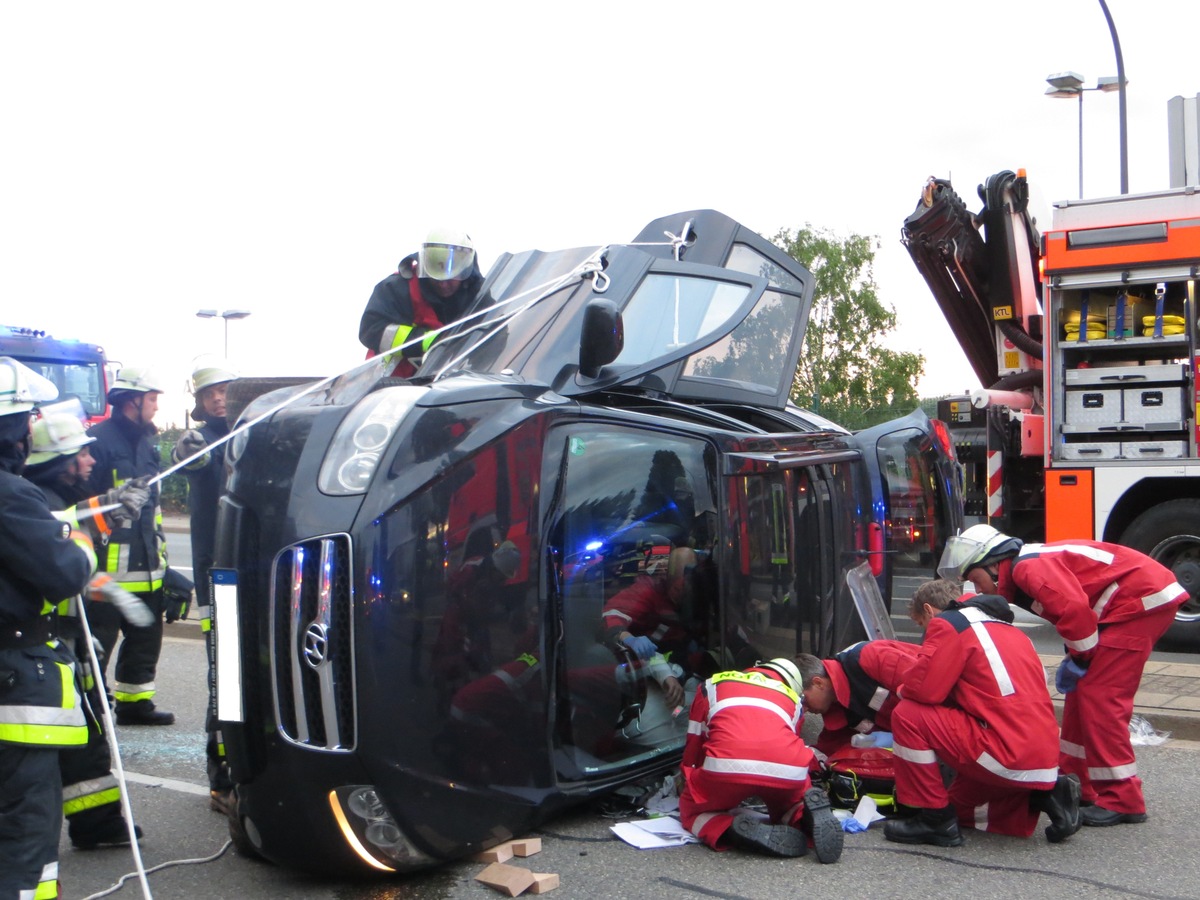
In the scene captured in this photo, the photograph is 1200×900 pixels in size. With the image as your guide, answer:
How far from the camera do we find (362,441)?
362cm

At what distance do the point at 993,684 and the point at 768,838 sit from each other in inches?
38.4

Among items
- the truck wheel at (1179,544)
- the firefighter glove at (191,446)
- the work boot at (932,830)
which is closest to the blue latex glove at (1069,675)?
the work boot at (932,830)

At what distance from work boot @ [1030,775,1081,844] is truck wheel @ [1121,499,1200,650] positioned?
15.3ft

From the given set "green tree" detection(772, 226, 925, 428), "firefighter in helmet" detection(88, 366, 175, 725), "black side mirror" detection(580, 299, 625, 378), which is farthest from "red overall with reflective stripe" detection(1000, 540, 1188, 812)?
"green tree" detection(772, 226, 925, 428)

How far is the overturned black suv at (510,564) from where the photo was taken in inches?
138

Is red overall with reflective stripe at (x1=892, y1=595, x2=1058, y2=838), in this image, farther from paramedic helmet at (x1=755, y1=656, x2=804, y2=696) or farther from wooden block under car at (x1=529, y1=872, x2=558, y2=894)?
wooden block under car at (x1=529, y1=872, x2=558, y2=894)

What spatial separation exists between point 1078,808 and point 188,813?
3401 mm

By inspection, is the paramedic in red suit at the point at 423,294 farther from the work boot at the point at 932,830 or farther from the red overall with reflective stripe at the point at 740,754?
the work boot at the point at 932,830

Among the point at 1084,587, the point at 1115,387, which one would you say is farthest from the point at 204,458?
the point at 1115,387

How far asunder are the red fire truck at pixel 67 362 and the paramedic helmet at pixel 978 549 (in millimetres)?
17349

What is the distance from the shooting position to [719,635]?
15.2ft

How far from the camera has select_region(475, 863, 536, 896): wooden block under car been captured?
3.75 meters

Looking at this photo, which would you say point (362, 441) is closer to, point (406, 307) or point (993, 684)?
point (406, 307)

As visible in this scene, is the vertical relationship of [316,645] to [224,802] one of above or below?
above
